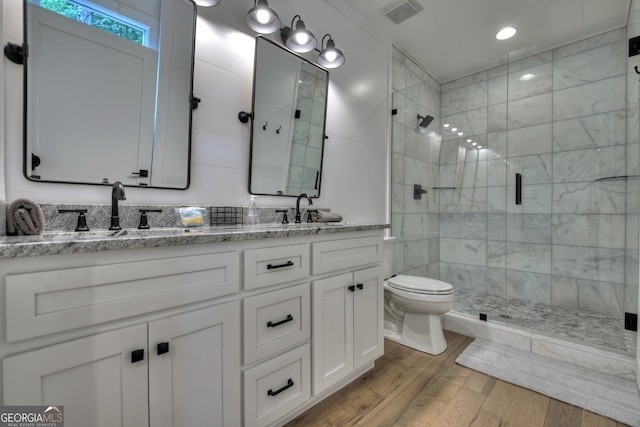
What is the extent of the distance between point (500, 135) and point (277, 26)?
8.43 ft

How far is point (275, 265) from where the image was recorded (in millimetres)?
1185

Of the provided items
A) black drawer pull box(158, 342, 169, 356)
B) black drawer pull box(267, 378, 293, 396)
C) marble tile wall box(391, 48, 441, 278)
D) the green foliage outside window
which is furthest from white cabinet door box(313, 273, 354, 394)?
the green foliage outside window

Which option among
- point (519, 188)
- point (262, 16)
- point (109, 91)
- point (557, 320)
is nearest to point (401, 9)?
point (262, 16)

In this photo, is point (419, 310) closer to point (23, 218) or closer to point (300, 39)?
point (300, 39)

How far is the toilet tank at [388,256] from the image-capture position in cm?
253

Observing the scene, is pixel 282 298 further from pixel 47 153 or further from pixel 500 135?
pixel 500 135

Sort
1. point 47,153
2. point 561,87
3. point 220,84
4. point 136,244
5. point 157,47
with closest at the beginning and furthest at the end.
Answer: point 136,244
point 47,153
point 157,47
point 220,84
point 561,87

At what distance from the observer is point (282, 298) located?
1212 mm

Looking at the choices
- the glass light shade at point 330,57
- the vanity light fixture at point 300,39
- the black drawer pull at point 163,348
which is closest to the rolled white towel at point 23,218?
the black drawer pull at point 163,348

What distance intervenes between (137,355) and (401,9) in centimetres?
274

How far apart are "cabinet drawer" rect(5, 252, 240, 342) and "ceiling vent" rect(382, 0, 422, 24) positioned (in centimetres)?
230

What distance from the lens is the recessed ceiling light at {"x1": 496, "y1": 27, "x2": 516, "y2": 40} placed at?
8.07 feet

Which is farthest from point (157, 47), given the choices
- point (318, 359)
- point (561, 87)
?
point (561, 87)

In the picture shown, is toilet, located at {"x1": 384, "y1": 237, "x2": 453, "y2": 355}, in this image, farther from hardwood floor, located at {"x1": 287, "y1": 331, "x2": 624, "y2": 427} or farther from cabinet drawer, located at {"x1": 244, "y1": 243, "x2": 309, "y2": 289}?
cabinet drawer, located at {"x1": 244, "y1": 243, "x2": 309, "y2": 289}
